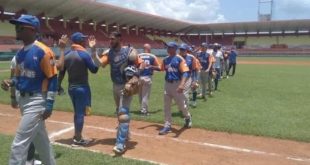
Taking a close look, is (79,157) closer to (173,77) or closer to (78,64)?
(78,64)

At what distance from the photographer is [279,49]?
6969 centimetres

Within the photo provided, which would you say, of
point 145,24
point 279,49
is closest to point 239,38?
point 279,49

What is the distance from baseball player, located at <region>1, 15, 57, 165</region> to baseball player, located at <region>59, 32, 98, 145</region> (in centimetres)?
218

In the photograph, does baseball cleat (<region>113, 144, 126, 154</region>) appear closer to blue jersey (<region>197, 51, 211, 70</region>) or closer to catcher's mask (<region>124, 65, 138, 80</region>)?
catcher's mask (<region>124, 65, 138, 80</region>)

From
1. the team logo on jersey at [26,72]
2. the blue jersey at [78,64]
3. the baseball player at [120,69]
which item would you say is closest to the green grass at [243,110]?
the baseball player at [120,69]

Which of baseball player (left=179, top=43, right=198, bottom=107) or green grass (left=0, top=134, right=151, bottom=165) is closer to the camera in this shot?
green grass (left=0, top=134, right=151, bottom=165)

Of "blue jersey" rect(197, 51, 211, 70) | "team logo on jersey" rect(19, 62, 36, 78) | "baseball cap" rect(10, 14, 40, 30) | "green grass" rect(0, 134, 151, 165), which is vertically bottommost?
"green grass" rect(0, 134, 151, 165)

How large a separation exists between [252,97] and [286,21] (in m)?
55.8

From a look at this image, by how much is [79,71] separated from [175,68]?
2.32 meters

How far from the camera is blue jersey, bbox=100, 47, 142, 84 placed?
7094 mm

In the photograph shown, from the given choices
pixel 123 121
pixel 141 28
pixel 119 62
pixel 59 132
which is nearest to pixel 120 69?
pixel 119 62

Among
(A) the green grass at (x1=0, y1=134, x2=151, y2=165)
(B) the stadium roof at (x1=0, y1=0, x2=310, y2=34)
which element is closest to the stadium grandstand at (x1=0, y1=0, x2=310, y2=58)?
(B) the stadium roof at (x1=0, y1=0, x2=310, y2=34)

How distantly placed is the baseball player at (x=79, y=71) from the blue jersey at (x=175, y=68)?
6.88ft

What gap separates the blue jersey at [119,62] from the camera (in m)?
7.09
